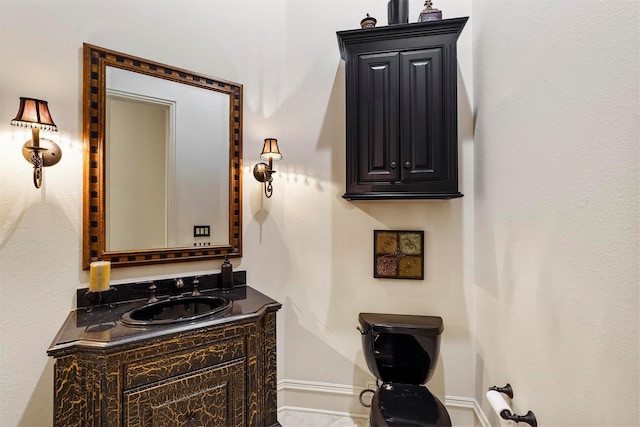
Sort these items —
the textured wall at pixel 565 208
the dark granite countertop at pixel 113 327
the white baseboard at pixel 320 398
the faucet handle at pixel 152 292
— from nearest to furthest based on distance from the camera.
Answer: the textured wall at pixel 565 208 → the dark granite countertop at pixel 113 327 → the faucet handle at pixel 152 292 → the white baseboard at pixel 320 398

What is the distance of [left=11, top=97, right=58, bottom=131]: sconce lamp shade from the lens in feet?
4.19

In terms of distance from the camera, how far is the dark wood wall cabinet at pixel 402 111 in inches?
65.6

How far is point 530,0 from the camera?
117 cm

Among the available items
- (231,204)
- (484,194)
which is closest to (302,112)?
(231,204)

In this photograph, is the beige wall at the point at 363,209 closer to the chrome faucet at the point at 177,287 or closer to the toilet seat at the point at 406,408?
the chrome faucet at the point at 177,287

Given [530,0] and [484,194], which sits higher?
[530,0]

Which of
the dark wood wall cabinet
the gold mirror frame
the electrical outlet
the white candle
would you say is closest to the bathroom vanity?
the white candle

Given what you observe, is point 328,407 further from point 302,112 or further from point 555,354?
point 302,112

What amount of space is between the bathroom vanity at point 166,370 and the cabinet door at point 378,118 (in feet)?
3.26

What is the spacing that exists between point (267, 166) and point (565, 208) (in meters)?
1.60

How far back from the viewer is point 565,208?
3.14ft

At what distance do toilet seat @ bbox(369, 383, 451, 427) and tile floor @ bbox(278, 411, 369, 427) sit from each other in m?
0.54

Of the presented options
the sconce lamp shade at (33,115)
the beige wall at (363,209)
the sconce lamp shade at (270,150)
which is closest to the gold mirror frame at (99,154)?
the beige wall at (363,209)

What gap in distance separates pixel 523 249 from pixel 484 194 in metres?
0.54
